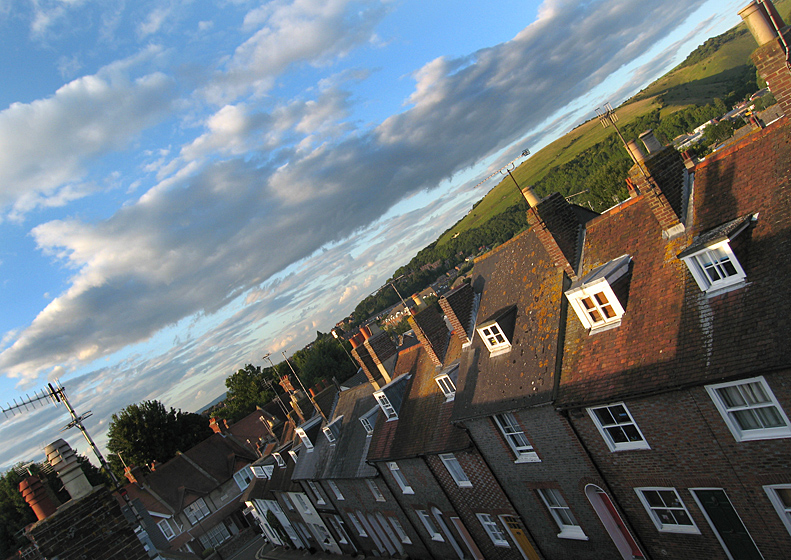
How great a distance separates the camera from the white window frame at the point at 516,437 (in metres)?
19.2

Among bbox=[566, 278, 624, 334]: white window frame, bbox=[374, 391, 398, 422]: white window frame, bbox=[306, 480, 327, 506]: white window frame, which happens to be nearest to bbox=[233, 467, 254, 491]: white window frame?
bbox=[306, 480, 327, 506]: white window frame

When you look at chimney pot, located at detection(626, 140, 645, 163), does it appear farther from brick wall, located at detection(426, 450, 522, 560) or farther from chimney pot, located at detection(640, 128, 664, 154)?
brick wall, located at detection(426, 450, 522, 560)

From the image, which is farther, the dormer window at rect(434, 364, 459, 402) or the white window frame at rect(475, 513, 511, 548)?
the dormer window at rect(434, 364, 459, 402)

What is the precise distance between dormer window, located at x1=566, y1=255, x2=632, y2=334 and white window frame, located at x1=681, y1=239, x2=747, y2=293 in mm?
2399

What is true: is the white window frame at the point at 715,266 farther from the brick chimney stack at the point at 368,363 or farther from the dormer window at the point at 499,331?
the brick chimney stack at the point at 368,363

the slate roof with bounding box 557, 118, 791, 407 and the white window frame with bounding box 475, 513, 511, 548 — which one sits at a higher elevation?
the slate roof with bounding box 557, 118, 791, 407

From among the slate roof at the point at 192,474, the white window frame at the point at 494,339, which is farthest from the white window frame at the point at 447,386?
the slate roof at the point at 192,474

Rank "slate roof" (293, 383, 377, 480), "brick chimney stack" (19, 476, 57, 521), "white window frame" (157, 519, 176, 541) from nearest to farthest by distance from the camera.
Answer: "brick chimney stack" (19, 476, 57, 521) → "slate roof" (293, 383, 377, 480) → "white window frame" (157, 519, 176, 541)

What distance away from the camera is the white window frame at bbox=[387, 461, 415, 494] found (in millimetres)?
27172

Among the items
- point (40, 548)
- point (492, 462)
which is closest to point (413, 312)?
point (492, 462)

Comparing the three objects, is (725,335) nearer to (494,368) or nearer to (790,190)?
(790,190)

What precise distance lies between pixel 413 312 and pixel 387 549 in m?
17.7

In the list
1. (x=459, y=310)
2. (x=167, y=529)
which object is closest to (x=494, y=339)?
(x=459, y=310)

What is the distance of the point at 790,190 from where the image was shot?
1306cm
